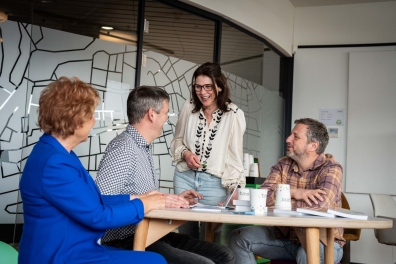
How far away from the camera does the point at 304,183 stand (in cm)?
297

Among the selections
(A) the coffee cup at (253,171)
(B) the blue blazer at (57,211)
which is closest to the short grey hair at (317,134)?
(B) the blue blazer at (57,211)

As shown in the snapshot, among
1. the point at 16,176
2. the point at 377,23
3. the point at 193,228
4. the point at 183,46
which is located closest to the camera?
the point at 193,228

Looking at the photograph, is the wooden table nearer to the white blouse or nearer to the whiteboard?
the white blouse

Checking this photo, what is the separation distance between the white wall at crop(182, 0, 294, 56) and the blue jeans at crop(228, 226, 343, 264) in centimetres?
296

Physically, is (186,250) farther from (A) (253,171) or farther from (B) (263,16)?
(B) (263,16)

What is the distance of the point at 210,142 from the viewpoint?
3312mm

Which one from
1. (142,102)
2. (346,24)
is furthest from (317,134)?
(346,24)

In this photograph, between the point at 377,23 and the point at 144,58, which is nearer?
the point at 144,58

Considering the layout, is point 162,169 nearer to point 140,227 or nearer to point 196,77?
point 196,77

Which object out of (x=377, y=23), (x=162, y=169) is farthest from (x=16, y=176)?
(x=377, y=23)

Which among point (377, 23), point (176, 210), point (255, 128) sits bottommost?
point (176, 210)

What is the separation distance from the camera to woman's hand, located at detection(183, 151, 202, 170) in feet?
10.3

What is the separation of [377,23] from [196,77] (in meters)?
4.36

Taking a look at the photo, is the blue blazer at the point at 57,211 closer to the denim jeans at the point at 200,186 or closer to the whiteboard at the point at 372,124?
the denim jeans at the point at 200,186
